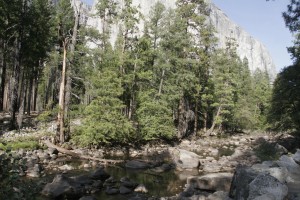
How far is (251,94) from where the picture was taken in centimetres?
5572

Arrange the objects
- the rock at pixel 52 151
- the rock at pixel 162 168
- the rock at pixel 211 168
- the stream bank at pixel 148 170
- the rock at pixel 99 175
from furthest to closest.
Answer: the rock at pixel 52 151 < the rock at pixel 211 168 < the rock at pixel 162 168 < the rock at pixel 99 175 < the stream bank at pixel 148 170

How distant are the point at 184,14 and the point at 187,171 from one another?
67.0 feet

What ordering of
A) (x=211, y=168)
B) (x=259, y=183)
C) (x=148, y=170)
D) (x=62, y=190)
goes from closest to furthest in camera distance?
(x=259, y=183) → (x=62, y=190) → (x=148, y=170) → (x=211, y=168)

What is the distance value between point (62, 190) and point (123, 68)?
666 inches

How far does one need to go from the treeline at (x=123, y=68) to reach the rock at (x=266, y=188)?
1637 centimetres

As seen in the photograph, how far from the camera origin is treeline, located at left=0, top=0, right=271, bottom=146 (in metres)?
23.3

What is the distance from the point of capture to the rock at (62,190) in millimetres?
11756

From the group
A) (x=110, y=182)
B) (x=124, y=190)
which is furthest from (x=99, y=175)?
(x=124, y=190)

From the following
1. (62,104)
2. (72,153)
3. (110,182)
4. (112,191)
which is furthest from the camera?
(62,104)

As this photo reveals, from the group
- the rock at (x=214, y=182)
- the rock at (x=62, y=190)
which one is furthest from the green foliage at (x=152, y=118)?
the rock at (x=62, y=190)

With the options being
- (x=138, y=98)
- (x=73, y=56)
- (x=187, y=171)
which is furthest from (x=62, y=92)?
(x=187, y=171)

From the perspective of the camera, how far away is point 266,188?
22.8 feet

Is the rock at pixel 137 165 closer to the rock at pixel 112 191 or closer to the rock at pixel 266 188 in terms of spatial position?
the rock at pixel 112 191

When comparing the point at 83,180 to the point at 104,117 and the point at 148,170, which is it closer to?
the point at 148,170
